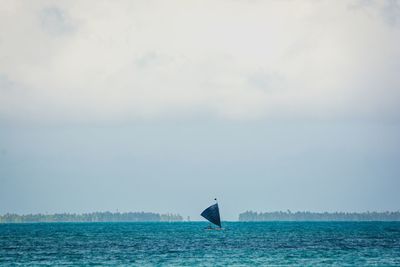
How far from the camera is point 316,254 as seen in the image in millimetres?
84125

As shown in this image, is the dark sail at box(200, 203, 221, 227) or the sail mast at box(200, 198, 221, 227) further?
the dark sail at box(200, 203, 221, 227)

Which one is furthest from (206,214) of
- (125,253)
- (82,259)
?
(82,259)

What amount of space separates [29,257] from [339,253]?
123ft

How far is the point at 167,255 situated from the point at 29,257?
53.4ft

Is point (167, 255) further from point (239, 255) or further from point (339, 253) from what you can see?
point (339, 253)

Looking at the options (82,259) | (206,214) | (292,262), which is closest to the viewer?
(292,262)

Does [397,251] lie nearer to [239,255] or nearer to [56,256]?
[239,255]

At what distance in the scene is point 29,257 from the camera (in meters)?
81.8

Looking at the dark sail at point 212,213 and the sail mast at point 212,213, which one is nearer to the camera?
the sail mast at point 212,213

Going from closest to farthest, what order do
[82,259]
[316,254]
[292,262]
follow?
[292,262]
[82,259]
[316,254]

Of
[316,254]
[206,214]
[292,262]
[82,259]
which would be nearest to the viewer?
[292,262]

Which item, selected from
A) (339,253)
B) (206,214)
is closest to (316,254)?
(339,253)

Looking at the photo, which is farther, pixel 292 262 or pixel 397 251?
pixel 397 251

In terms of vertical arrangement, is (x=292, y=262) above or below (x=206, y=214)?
below
